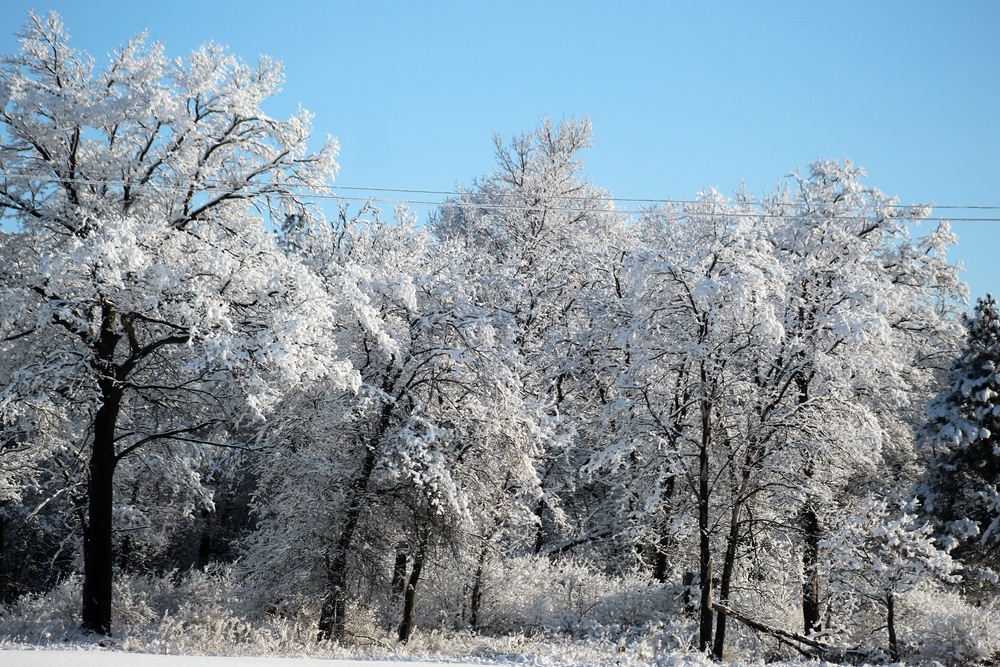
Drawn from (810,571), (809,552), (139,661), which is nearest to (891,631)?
(810,571)

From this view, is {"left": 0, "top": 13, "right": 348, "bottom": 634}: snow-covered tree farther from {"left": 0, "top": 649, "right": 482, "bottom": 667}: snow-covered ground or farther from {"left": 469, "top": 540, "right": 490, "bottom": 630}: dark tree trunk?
{"left": 469, "top": 540, "right": 490, "bottom": 630}: dark tree trunk

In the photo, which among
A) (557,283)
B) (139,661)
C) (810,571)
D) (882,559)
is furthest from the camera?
(557,283)

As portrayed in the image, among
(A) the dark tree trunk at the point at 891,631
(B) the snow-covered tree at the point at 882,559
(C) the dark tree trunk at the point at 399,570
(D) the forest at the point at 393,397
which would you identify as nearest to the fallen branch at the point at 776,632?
(D) the forest at the point at 393,397

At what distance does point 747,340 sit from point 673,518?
11.4 ft

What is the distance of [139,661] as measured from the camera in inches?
275

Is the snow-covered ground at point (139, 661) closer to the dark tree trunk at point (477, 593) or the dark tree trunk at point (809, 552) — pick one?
the dark tree trunk at point (477, 593)

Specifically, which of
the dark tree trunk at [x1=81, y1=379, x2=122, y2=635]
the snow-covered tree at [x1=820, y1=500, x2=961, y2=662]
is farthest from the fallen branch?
the dark tree trunk at [x1=81, y1=379, x2=122, y2=635]

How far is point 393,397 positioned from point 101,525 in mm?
4714

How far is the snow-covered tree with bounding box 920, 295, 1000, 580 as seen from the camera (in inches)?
804

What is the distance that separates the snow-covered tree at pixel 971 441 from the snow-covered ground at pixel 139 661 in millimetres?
18334

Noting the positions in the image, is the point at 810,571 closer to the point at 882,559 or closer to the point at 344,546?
the point at 882,559

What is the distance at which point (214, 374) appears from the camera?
484 inches

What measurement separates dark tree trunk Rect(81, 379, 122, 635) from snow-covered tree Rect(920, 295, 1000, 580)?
20285 millimetres

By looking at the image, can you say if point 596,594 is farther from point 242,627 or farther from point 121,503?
point 121,503
